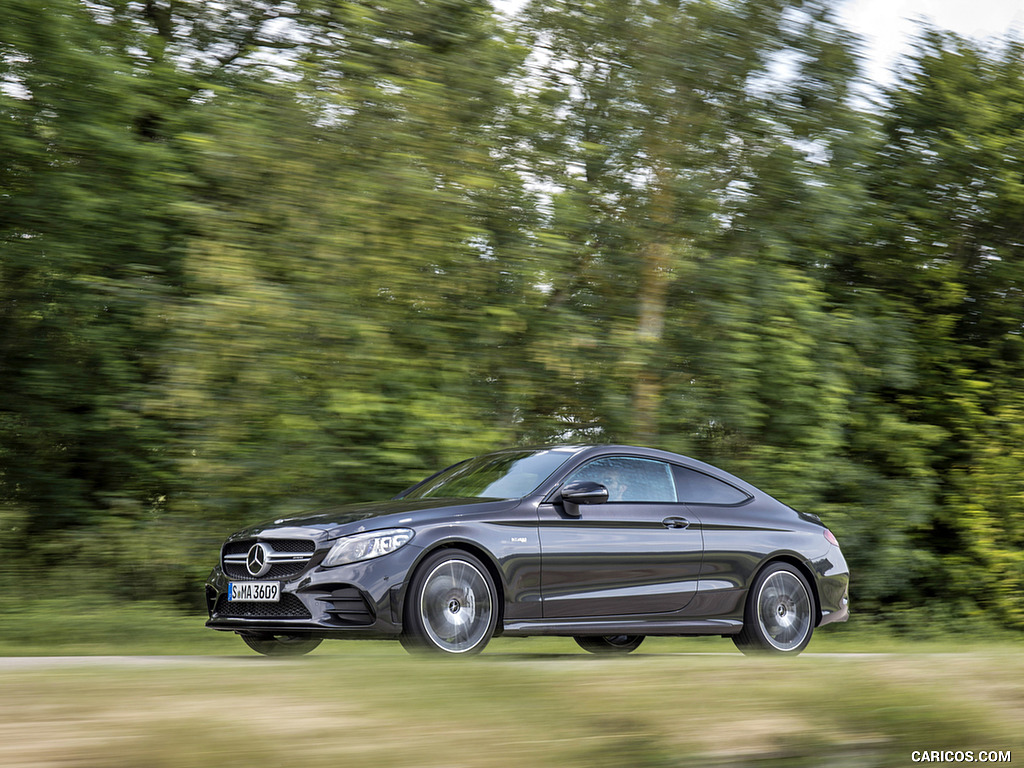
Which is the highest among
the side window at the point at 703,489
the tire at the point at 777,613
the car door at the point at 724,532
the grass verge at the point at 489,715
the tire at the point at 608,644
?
the grass verge at the point at 489,715

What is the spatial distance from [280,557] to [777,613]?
4099 millimetres

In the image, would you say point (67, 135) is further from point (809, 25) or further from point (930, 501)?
point (930, 501)

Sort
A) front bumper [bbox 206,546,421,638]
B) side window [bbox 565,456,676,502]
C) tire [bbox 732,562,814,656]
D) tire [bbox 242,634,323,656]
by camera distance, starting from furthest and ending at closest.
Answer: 1. tire [bbox 732,562,814,656]
2. side window [bbox 565,456,676,502]
3. tire [bbox 242,634,323,656]
4. front bumper [bbox 206,546,421,638]

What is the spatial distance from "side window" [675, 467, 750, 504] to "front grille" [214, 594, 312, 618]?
327 centimetres

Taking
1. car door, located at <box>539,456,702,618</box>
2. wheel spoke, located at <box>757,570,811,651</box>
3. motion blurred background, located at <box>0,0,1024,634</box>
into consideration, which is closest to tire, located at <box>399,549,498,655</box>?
car door, located at <box>539,456,702,618</box>

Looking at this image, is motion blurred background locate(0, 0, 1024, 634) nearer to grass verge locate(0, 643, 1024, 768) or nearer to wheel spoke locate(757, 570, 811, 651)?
wheel spoke locate(757, 570, 811, 651)

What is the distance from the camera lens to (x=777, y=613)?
954 cm

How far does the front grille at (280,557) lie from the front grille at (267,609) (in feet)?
0.54

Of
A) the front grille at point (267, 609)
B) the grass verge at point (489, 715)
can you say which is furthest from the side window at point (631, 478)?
the grass verge at point (489, 715)

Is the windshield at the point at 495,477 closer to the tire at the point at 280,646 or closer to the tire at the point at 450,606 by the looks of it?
the tire at the point at 450,606

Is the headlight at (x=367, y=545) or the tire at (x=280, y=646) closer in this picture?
the headlight at (x=367, y=545)

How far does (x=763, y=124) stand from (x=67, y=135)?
27.6ft

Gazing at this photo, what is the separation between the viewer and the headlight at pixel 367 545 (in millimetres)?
7539

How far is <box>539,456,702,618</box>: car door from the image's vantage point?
840 cm
